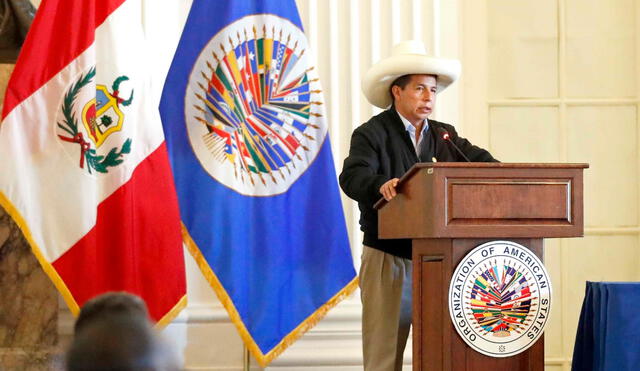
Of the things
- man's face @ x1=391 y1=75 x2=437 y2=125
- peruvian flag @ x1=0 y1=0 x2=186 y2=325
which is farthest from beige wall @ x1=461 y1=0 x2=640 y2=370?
peruvian flag @ x1=0 y1=0 x2=186 y2=325

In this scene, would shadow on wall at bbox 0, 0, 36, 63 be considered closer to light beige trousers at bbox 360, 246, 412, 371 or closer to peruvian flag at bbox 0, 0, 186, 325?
peruvian flag at bbox 0, 0, 186, 325

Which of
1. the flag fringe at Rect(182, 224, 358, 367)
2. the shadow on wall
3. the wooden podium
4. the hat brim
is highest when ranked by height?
the shadow on wall

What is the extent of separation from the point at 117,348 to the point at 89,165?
3.02 m

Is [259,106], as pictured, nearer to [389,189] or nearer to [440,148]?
[440,148]

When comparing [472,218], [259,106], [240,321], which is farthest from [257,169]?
[472,218]

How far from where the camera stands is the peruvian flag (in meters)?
3.26

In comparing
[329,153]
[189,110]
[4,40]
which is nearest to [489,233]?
[329,153]

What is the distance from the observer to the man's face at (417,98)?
3010 mm

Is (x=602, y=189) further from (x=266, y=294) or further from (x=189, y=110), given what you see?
(x=189, y=110)

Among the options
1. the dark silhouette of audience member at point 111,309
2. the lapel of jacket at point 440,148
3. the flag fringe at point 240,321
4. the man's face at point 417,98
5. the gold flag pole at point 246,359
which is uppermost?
the man's face at point 417,98

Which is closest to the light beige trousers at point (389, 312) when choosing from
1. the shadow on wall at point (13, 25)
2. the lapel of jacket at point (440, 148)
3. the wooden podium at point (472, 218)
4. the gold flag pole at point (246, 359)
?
the lapel of jacket at point (440, 148)

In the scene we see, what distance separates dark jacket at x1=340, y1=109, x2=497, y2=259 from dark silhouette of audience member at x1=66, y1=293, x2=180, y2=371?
2469 millimetres

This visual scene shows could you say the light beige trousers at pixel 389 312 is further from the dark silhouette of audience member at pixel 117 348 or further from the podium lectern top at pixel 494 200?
the dark silhouette of audience member at pixel 117 348

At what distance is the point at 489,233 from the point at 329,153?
1.42 meters
